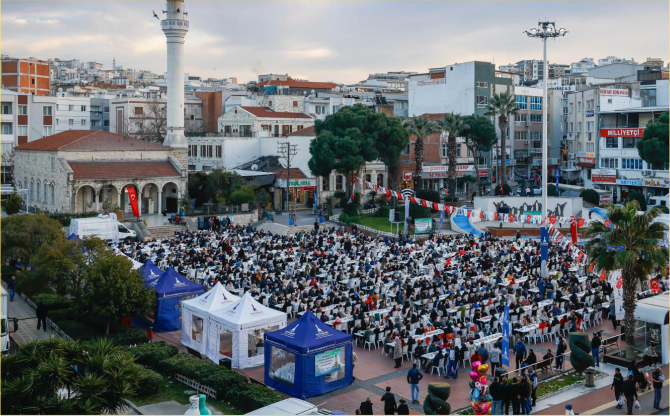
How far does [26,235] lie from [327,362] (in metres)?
19.8

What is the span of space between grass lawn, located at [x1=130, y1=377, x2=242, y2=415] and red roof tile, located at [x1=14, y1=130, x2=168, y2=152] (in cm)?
3822

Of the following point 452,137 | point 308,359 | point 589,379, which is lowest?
point 589,379

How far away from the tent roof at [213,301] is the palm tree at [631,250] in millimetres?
11956

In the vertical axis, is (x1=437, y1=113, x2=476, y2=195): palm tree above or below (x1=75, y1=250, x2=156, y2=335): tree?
above

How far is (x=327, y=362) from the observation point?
2073 centimetres

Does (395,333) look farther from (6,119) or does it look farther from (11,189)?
(6,119)

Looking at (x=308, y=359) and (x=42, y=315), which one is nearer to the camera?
(x=308, y=359)

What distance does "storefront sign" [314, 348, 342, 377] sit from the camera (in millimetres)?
20487

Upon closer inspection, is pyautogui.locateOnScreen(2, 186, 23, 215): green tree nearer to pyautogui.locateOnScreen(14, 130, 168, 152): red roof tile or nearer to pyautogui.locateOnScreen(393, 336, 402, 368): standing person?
pyautogui.locateOnScreen(14, 130, 168, 152): red roof tile

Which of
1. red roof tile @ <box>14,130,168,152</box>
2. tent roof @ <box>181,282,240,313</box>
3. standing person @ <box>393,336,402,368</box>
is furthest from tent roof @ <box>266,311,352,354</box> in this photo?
red roof tile @ <box>14,130,168,152</box>

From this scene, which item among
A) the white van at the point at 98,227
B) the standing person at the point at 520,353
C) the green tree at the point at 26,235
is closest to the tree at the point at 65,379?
the standing person at the point at 520,353

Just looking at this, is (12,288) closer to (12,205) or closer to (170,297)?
(170,297)

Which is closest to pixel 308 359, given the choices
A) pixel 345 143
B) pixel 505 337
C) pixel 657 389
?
pixel 505 337

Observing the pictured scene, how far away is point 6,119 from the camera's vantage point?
247 ft
